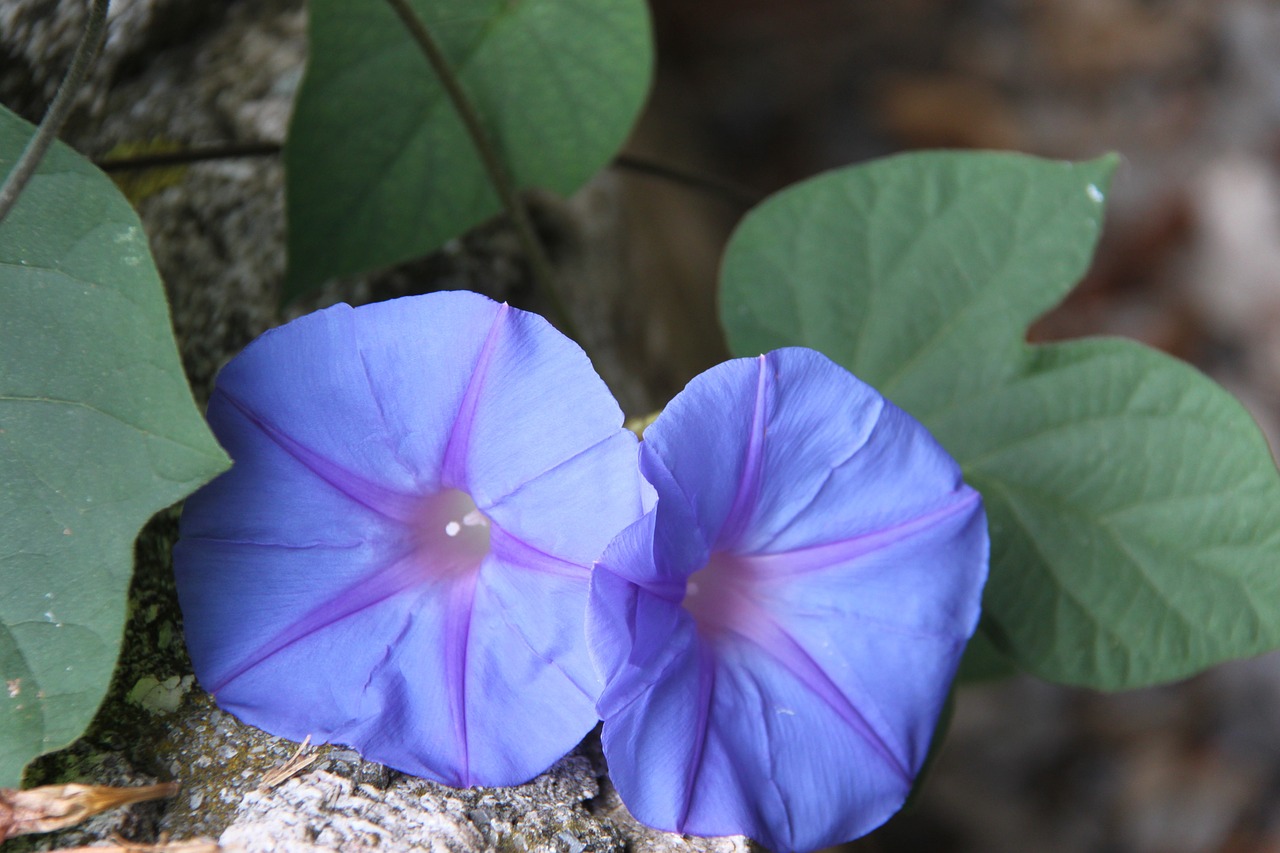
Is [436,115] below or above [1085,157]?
above

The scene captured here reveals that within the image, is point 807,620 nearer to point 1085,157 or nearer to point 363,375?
point 363,375

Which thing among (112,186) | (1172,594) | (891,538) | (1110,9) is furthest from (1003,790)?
(112,186)

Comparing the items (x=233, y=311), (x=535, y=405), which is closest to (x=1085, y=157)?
(x=233, y=311)

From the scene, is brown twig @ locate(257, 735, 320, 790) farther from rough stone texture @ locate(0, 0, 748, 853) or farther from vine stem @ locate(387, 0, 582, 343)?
vine stem @ locate(387, 0, 582, 343)

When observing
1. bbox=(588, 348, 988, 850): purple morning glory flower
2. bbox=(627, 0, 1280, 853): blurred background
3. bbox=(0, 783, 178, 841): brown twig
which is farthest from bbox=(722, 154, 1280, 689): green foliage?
bbox=(627, 0, 1280, 853): blurred background

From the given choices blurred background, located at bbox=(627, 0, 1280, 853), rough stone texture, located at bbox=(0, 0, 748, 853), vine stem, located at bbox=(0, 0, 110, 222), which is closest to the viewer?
vine stem, located at bbox=(0, 0, 110, 222)

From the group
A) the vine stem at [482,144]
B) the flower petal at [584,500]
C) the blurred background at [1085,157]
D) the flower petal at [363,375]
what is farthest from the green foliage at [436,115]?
the blurred background at [1085,157]
